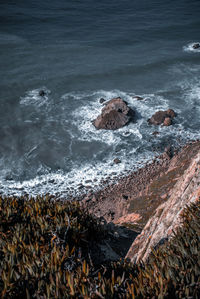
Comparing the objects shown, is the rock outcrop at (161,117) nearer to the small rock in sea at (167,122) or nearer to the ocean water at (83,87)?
the small rock in sea at (167,122)

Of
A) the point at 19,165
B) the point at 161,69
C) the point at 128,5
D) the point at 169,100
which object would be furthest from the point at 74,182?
the point at 128,5

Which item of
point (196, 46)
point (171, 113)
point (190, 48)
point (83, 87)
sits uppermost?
point (196, 46)

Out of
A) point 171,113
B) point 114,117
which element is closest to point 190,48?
point 171,113

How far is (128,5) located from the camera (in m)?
59.3

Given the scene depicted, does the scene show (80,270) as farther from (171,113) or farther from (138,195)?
(171,113)

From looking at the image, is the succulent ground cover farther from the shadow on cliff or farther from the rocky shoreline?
the rocky shoreline

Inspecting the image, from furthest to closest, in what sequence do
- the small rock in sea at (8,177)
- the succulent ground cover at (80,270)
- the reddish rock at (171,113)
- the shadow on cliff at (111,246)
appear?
1. the reddish rock at (171,113)
2. the small rock in sea at (8,177)
3. the shadow on cliff at (111,246)
4. the succulent ground cover at (80,270)

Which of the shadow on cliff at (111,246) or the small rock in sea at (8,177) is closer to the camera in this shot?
the shadow on cliff at (111,246)

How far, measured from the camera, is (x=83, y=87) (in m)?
30.5

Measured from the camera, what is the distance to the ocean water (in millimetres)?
20516

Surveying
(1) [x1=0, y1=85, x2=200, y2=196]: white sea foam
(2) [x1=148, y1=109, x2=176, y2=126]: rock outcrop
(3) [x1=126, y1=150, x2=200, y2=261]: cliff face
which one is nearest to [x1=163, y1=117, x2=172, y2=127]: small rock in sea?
(2) [x1=148, y1=109, x2=176, y2=126]: rock outcrop

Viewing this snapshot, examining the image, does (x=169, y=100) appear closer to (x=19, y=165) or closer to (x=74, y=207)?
(x=19, y=165)

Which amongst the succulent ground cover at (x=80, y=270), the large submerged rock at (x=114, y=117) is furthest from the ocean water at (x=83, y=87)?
the succulent ground cover at (x=80, y=270)

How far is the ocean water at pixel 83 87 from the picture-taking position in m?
20.5
